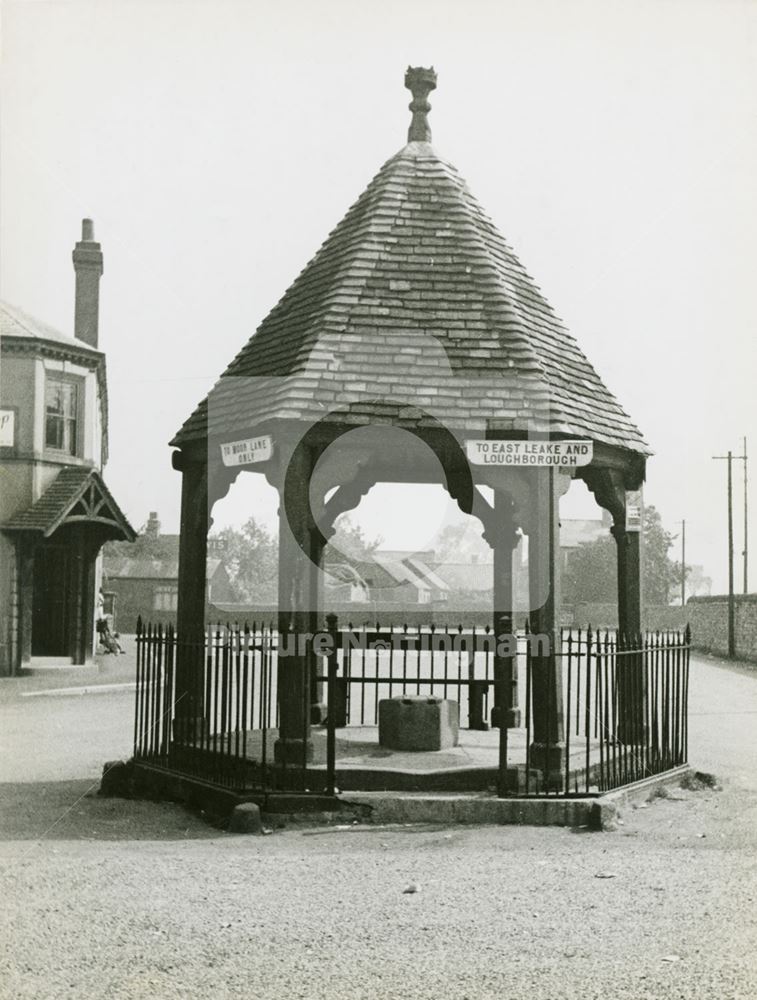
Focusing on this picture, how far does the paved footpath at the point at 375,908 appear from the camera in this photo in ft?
15.6

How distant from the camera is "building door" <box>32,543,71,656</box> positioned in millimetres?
25812

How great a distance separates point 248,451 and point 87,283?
24.2 meters

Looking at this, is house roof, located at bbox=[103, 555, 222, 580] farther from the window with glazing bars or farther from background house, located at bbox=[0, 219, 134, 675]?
the window with glazing bars

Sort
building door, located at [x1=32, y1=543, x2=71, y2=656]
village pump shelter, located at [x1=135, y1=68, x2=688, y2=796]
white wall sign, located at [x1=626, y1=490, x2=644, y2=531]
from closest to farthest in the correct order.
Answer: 1. village pump shelter, located at [x1=135, y1=68, x2=688, y2=796]
2. white wall sign, located at [x1=626, y1=490, x2=644, y2=531]
3. building door, located at [x1=32, y1=543, x2=71, y2=656]

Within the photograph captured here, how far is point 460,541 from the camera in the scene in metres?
101

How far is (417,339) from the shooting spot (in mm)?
9578

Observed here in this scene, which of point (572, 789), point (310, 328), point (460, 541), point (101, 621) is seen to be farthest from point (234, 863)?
point (460, 541)

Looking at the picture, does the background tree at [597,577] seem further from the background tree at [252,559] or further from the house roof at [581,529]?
the background tree at [252,559]

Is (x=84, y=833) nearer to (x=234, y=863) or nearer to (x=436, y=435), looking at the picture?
(x=234, y=863)

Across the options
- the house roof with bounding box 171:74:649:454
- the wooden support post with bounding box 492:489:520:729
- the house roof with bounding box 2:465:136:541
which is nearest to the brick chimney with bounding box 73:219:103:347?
the house roof with bounding box 2:465:136:541

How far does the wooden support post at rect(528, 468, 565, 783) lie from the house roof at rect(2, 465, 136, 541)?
54.6 ft

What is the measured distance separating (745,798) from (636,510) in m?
2.87

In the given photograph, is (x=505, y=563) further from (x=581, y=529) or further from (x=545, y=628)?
(x=581, y=529)

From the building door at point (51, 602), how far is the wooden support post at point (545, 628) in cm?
1910
